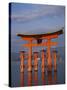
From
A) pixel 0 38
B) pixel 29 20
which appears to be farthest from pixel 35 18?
pixel 0 38

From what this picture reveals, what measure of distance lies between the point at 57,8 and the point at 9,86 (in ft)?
2.83

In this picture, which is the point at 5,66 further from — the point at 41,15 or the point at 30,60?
the point at 41,15

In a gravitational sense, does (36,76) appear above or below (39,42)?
below

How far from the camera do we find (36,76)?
2.30 meters

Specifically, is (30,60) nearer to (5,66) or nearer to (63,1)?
(5,66)

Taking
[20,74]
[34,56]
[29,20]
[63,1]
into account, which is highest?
[63,1]

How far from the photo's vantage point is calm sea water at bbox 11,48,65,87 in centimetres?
225

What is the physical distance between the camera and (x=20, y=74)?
2.27 m

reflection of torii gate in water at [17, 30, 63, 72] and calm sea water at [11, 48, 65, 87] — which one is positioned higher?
reflection of torii gate in water at [17, 30, 63, 72]

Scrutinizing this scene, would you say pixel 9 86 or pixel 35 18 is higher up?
pixel 35 18

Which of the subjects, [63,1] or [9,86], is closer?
[9,86]

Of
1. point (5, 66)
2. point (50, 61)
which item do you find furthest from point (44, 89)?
point (5, 66)

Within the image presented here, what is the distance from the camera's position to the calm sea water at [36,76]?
2252 millimetres

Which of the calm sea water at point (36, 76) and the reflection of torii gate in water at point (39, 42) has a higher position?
the reflection of torii gate in water at point (39, 42)
